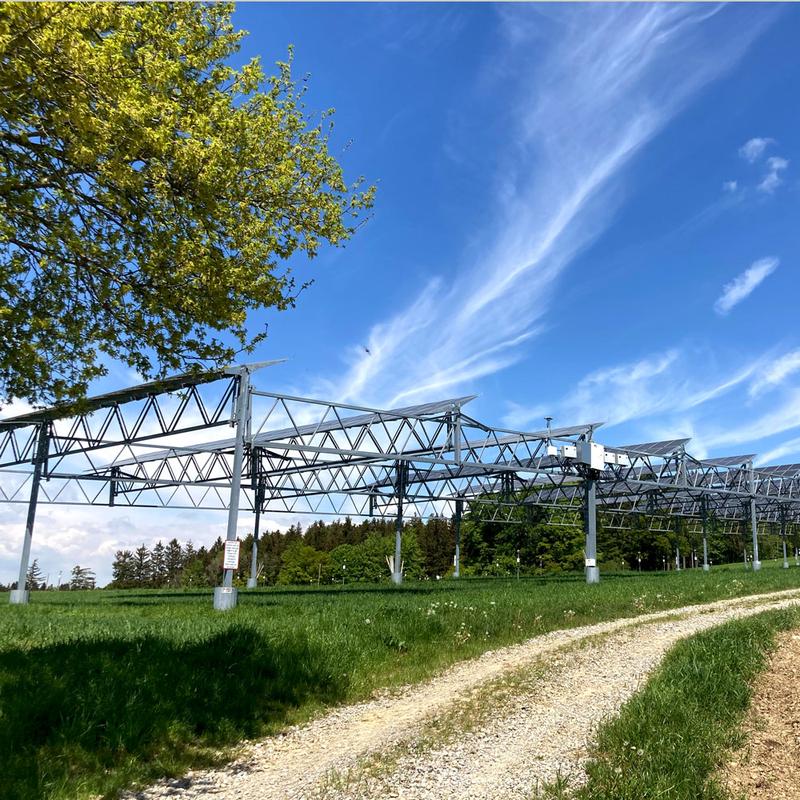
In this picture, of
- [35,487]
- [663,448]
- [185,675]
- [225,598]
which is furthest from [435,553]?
[185,675]

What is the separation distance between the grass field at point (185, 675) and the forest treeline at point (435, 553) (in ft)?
173

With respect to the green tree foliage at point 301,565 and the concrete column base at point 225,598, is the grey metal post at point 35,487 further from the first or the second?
the green tree foliage at point 301,565

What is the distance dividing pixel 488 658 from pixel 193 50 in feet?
36.9

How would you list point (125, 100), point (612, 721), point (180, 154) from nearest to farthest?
point (125, 100), point (180, 154), point (612, 721)

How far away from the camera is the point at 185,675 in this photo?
9.76 metres

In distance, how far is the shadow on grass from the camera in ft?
23.2

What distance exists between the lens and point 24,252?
26.4ft

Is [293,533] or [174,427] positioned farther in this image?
[293,533]

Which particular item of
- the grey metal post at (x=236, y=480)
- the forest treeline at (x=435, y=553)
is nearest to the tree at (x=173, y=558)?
the forest treeline at (x=435, y=553)

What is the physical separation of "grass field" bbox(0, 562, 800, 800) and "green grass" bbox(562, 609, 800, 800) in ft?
14.8

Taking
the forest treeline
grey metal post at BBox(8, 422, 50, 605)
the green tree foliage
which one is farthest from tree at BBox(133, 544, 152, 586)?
grey metal post at BBox(8, 422, 50, 605)

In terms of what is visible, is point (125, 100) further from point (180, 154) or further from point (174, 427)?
point (174, 427)

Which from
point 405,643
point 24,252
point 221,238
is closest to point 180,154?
point 221,238

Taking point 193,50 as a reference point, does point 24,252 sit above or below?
below
